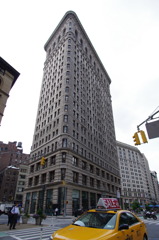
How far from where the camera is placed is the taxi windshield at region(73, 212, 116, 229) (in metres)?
4.88

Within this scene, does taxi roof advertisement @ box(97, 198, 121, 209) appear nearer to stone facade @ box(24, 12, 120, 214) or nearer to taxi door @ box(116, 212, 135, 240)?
stone facade @ box(24, 12, 120, 214)

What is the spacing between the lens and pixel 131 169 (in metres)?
122

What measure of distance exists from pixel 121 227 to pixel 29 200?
1553 inches

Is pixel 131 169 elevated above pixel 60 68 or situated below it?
below

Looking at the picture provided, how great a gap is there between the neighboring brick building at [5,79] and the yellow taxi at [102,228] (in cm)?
1930

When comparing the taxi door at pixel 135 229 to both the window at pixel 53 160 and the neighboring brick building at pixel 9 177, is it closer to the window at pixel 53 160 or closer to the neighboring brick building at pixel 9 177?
the window at pixel 53 160

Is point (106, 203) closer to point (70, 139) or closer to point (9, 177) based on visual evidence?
point (70, 139)

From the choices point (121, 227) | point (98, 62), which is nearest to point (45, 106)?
point (98, 62)

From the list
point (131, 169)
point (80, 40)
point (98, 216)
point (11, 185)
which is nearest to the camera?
point (98, 216)

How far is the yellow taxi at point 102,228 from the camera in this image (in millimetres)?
4148

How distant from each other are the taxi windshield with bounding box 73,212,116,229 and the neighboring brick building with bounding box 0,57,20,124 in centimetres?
1913

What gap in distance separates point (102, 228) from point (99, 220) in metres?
0.56

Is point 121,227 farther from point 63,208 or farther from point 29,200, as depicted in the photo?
point 29,200

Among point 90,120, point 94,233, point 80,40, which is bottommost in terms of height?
point 94,233
